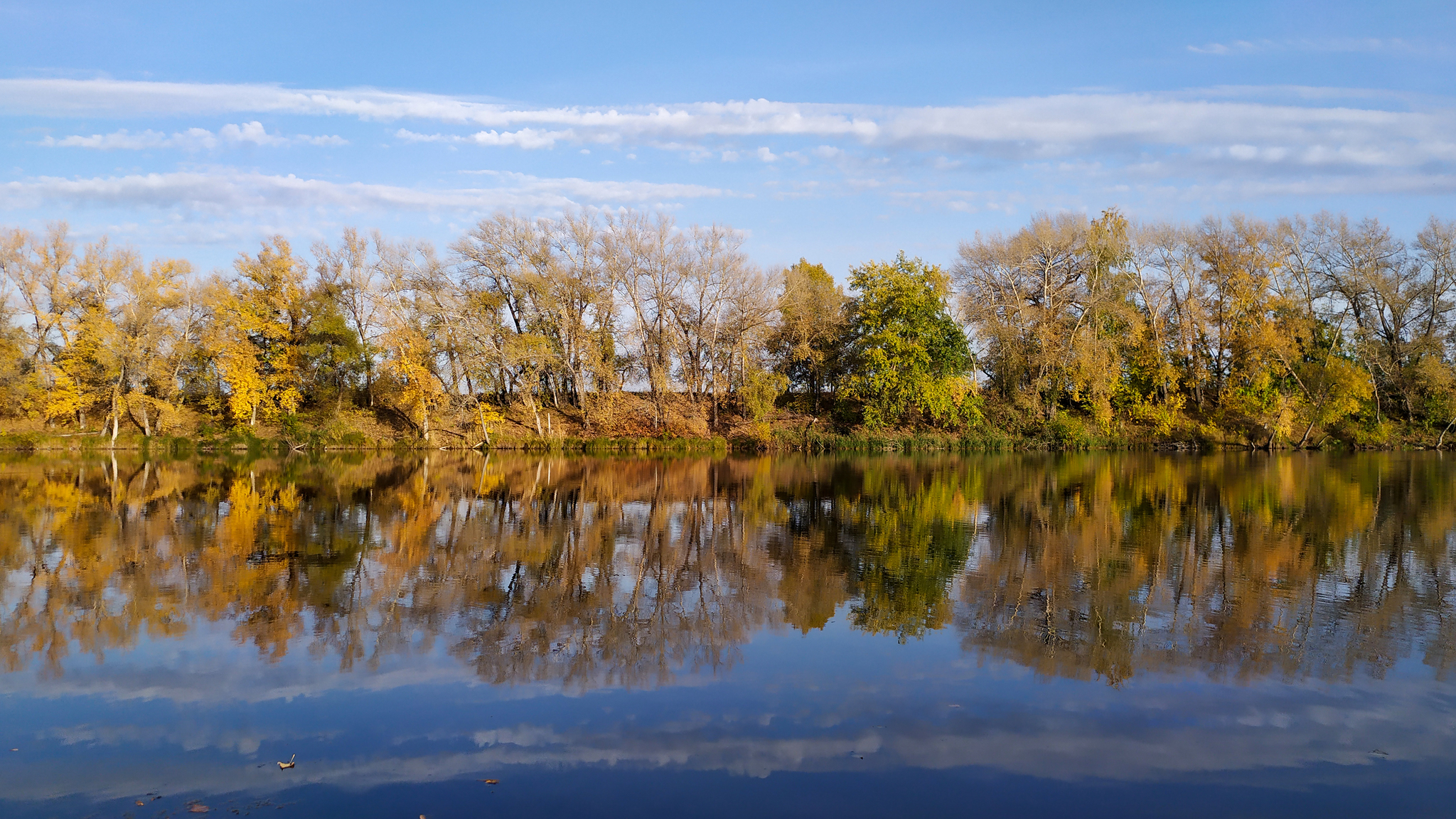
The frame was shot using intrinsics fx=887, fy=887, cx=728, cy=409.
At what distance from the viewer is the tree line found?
41.1 m

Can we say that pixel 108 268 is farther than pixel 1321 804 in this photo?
Yes

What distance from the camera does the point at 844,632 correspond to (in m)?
8.70

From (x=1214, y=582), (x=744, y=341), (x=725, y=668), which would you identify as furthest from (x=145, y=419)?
(x=1214, y=582)

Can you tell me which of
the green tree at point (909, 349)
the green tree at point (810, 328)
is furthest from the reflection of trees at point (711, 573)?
the green tree at point (810, 328)

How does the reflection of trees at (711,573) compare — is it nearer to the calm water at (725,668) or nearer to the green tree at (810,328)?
the calm water at (725,668)

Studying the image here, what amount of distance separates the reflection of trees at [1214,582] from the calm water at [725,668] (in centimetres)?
7

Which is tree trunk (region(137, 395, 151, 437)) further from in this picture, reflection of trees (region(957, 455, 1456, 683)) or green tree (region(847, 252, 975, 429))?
reflection of trees (region(957, 455, 1456, 683))

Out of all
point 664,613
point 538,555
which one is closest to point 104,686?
point 664,613

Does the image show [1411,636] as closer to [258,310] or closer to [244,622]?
[244,622]

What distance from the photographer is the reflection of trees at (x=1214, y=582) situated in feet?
25.9

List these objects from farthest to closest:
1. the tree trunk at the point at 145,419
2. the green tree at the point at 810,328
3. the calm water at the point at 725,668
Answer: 1. the green tree at the point at 810,328
2. the tree trunk at the point at 145,419
3. the calm water at the point at 725,668

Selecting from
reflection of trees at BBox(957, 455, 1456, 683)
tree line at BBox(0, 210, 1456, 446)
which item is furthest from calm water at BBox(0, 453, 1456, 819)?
tree line at BBox(0, 210, 1456, 446)

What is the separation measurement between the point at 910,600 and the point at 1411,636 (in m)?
4.71

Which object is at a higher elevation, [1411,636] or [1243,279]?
[1243,279]
